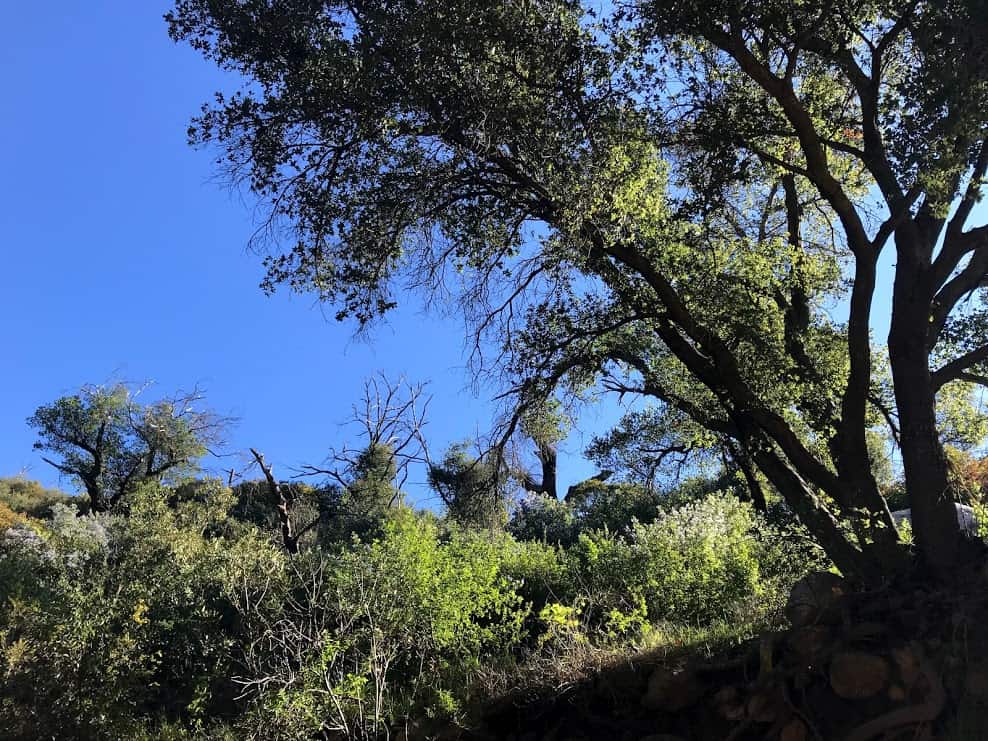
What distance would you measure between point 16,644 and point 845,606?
8.26 m

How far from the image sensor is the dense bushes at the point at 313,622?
6.57m

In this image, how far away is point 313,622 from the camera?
731 centimetres

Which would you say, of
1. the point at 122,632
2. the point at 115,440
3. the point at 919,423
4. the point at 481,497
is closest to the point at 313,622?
the point at 122,632

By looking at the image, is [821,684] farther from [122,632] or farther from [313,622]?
[122,632]

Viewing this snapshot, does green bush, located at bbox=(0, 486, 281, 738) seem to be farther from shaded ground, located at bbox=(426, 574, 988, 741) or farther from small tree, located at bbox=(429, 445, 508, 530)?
shaded ground, located at bbox=(426, 574, 988, 741)

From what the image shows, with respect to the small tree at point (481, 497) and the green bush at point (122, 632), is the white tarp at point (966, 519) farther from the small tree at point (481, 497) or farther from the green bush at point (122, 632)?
the green bush at point (122, 632)

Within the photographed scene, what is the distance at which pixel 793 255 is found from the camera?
794cm

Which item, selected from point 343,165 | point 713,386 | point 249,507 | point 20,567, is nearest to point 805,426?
point 713,386

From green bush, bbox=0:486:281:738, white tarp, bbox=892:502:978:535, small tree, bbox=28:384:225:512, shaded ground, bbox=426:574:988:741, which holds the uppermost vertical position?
small tree, bbox=28:384:225:512

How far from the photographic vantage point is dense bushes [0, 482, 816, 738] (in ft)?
21.6

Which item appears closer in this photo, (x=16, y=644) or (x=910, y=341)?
(x=910, y=341)

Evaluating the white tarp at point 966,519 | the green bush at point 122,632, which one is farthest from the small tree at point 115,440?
the white tarp at point 966,519

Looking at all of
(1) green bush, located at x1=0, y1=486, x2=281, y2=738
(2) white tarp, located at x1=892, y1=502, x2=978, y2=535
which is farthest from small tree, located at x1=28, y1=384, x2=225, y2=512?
(2) white tarp, located at x1=892, y1=502, x2=978, y2=535

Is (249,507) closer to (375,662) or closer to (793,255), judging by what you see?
(375,662)
